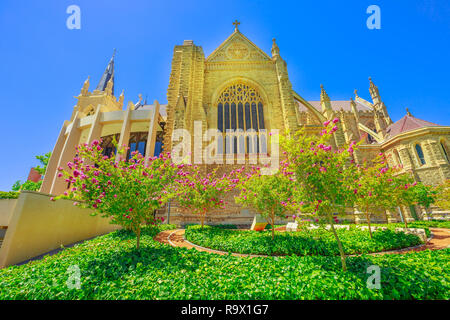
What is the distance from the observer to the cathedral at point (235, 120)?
1633 cm

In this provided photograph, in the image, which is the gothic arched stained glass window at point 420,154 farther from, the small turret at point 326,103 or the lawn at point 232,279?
the lawn at point 232,279

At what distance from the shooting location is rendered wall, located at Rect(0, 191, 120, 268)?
6.68 meters

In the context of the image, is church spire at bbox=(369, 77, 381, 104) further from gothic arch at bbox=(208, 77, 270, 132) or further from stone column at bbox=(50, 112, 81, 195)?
stone column at bbox=(50, 112, 81, 195)

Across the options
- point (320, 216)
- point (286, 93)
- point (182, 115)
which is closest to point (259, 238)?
point (320, 216)

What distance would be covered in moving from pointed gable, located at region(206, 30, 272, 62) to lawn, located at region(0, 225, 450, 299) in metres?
20.4

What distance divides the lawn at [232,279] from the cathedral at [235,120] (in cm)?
1027

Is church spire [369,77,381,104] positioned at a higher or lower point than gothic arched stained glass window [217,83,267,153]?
higher

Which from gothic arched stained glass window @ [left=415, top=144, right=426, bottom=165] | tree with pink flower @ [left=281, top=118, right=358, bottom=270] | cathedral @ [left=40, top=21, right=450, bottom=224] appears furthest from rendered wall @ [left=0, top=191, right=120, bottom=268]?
gothic arched stained glass window @ [left=415, top=144, right=426, bottom=165]

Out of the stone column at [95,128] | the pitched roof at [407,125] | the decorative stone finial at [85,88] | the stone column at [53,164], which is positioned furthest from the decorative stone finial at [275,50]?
the decorative stone finial at [85,88]

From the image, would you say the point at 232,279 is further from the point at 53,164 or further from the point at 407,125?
the point at 407,125

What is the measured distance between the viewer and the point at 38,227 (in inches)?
296

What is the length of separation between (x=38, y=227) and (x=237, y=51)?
865 inches

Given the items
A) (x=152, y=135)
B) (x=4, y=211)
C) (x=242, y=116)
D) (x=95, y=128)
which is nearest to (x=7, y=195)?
(x=4, y=211)
